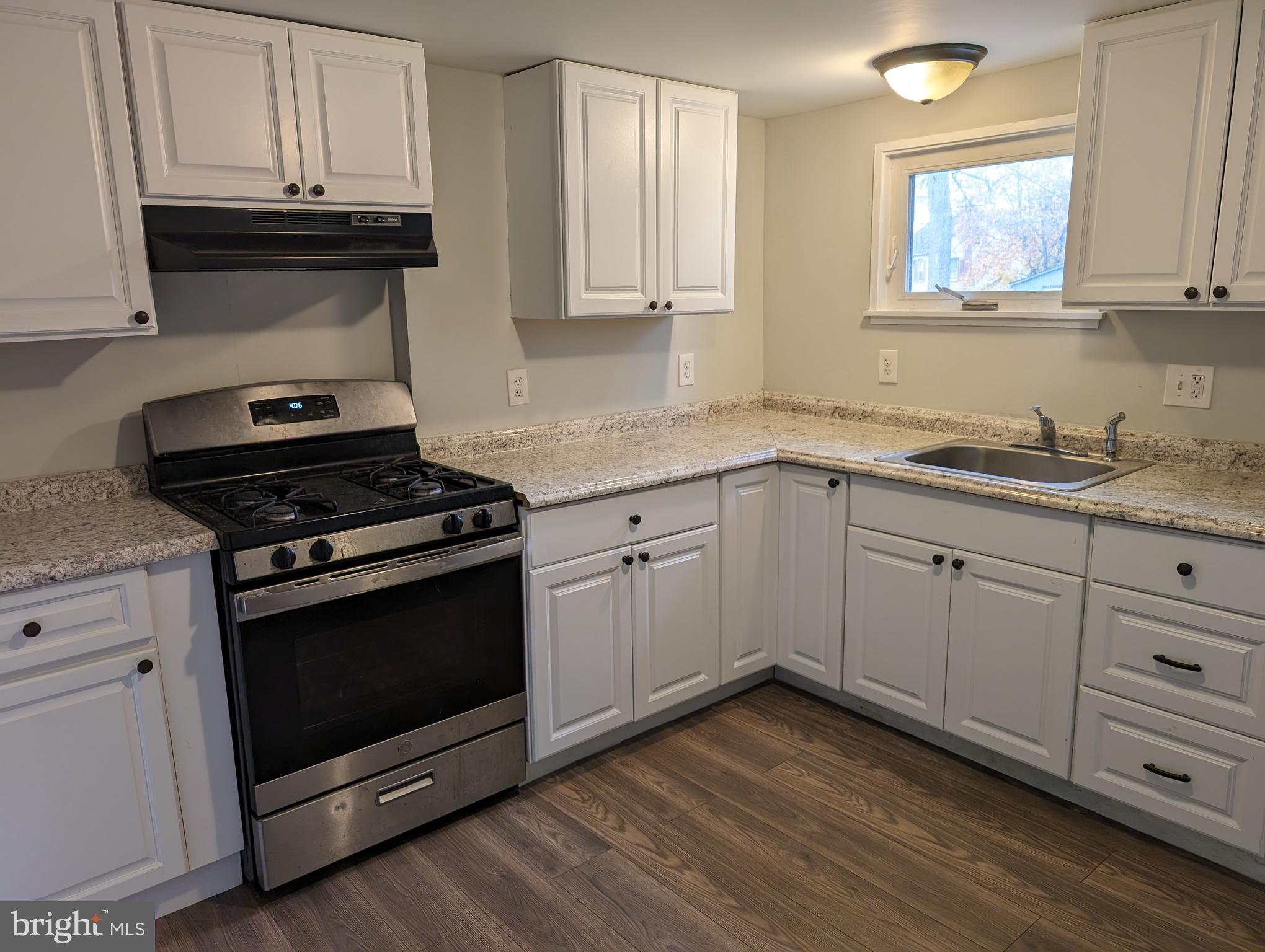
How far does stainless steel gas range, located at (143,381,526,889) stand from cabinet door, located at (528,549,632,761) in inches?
2.3

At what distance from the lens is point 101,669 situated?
1.87 meters

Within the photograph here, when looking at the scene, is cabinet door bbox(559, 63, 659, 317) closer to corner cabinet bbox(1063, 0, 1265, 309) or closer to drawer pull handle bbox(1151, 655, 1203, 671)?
corner cabinet bbox(1063, 0, 1265, 309)

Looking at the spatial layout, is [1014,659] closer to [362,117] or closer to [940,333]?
[940,333]

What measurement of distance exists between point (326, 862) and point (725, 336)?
238 cm

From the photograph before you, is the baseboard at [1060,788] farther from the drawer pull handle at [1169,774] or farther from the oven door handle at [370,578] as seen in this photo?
the oven door handle at [370,578]

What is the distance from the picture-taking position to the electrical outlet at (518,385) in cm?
296

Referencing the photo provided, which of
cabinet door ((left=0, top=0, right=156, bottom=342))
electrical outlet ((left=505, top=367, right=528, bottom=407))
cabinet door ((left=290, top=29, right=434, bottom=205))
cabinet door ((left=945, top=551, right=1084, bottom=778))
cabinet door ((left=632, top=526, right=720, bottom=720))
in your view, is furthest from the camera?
electrical outlet ((left=505, top=367, right=528, bottom=407))

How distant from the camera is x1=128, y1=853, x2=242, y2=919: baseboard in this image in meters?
2.06

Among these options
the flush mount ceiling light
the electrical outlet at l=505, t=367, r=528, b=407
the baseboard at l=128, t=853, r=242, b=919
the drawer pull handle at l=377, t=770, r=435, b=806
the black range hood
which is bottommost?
the baseboard at l=128, t=853, r=242, b=919

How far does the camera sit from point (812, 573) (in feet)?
9.71

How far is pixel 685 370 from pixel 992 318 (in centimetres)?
112

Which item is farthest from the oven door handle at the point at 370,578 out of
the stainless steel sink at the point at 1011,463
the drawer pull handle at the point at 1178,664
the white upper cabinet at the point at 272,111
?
the drawer pull handle at the point at 1178,664

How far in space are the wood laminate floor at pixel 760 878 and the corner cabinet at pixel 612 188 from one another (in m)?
1.51

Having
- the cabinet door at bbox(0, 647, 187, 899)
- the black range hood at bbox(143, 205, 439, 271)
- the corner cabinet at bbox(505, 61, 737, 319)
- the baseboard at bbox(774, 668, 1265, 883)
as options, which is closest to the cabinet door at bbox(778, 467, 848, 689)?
the baseboard at bbox(774, 668, 1265, 883)
